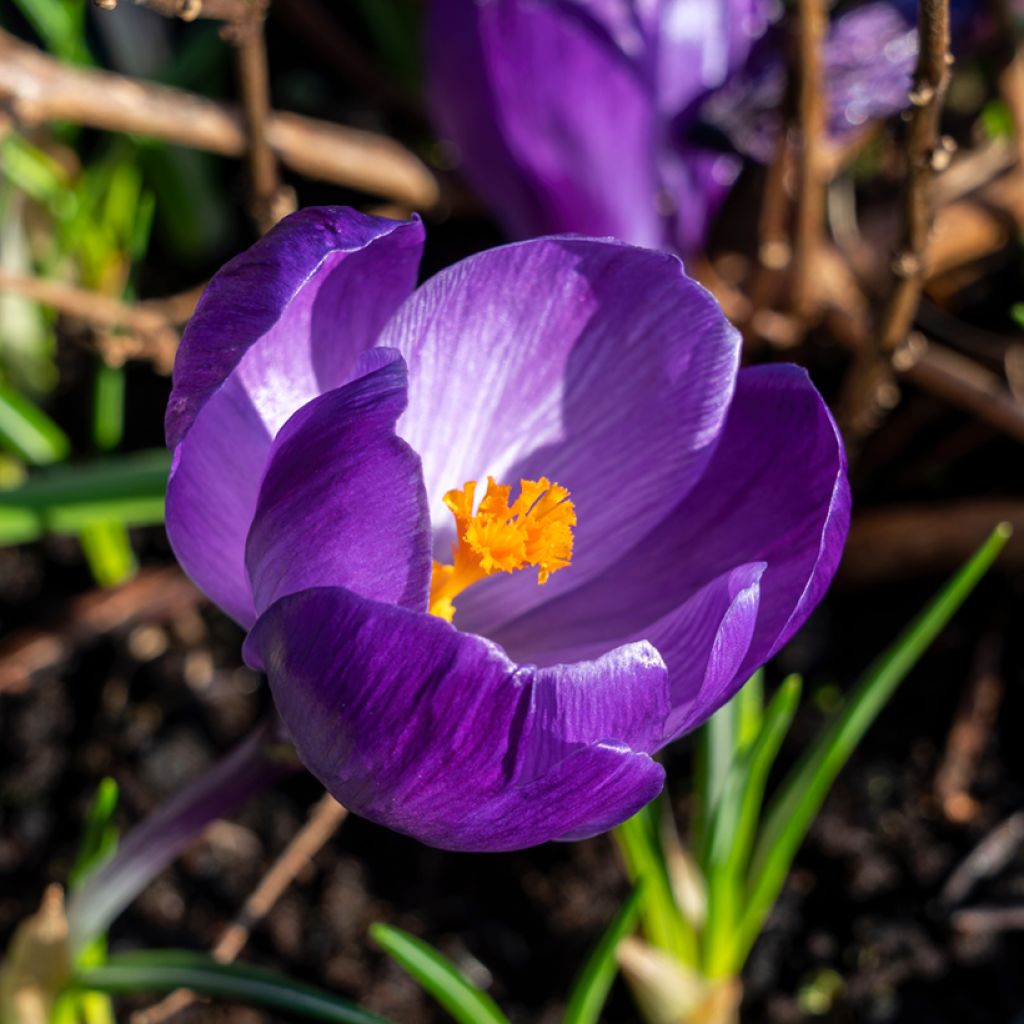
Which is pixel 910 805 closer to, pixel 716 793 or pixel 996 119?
pixel 716 793

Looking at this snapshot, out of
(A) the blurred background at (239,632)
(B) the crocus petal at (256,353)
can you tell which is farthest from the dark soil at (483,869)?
(B) the crocus petal at (256,353)

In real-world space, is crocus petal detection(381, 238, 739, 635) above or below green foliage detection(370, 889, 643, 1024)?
above

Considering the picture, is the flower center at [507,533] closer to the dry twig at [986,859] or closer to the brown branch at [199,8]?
the brown branch at [199,8]

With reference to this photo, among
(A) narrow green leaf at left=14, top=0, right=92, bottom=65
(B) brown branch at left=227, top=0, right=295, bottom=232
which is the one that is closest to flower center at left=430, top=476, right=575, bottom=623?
(B) brown branch at left=227, top=0, right=295, bottom=232

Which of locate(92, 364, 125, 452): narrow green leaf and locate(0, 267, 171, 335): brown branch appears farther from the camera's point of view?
locate(92, 364, 125, 452): narrow green leaf


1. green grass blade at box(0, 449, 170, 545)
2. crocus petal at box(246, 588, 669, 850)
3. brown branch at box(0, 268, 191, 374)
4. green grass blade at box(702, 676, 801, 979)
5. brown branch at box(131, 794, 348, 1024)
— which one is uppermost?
crocus petal at box(246, 588, 669, 850)

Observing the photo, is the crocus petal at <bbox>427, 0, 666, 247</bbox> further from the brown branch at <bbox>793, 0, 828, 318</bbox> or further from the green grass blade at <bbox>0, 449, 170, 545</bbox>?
the green grass blade at <bbox>0, 449, 170, 545</bbox>

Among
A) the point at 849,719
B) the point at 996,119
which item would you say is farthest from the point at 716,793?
the point at 996,119
